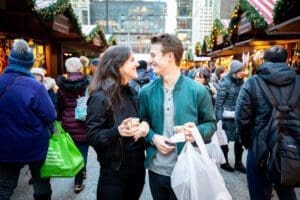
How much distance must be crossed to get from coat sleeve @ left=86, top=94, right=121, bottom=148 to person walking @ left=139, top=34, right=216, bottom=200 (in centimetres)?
27

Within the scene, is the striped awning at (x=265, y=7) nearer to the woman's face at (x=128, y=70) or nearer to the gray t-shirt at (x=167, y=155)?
the woman's face at (x=128, y=70)

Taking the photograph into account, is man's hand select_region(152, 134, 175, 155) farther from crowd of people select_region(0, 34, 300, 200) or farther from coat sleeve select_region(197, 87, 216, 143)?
coat sleeve select_region(197, 87, 216, 143)

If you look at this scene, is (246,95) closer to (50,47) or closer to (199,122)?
(199,122)

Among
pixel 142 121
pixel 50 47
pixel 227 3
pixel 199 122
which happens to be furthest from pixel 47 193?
pixel 227 3

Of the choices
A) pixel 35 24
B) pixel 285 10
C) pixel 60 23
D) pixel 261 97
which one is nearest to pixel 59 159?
pixel 261 97

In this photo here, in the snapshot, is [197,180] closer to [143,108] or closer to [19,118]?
[143,108]

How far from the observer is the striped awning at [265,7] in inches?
290

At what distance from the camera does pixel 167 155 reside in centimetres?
286

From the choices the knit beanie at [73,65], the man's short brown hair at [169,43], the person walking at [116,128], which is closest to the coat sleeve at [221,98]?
the knit beanie at [73,65]

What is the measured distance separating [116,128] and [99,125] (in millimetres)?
163

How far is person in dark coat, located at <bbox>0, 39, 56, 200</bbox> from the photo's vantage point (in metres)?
3.66

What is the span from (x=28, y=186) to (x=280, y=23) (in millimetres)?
4998

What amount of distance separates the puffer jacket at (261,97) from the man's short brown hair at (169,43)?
3.76 ft

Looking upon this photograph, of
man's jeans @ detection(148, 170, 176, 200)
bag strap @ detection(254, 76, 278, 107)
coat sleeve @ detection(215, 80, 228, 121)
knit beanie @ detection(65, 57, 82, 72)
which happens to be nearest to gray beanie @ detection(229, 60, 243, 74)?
coat sleeve @ detection(215, 80, 228, 121)
